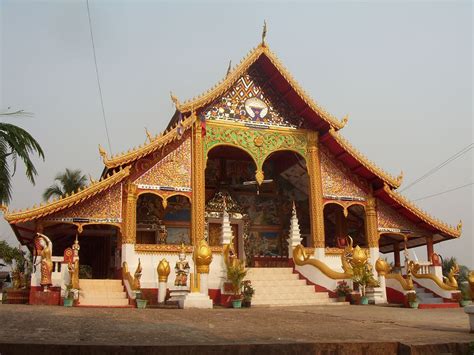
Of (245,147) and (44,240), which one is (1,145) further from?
(245,147)

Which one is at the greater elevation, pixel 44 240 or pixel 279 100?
pixel 279 100

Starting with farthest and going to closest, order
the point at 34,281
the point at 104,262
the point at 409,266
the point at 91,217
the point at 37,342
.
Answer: the point at 104,262
the point at 409,266
the point at 91,217
the point at 34,281
the point at 37,342

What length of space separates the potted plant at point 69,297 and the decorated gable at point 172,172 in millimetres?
3206

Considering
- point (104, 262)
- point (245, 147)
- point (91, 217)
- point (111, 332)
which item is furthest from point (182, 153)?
point (111, 332)

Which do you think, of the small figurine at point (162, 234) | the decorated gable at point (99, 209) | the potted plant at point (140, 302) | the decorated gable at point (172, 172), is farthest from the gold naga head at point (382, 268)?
the decorated gable at point (99, 209)

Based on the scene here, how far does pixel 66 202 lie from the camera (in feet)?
38.3

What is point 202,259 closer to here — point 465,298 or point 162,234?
point 162,234

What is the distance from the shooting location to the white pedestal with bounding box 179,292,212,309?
10070 millimetres

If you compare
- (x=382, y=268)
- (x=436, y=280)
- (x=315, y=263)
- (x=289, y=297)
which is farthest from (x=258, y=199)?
(x=436, y=280)

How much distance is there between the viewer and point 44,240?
11289 millimetres

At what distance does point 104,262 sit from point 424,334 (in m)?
13.1

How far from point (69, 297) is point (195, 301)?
8.24ft

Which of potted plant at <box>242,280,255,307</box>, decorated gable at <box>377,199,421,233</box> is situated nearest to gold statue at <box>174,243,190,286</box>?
potted plant at <box>242,280,255,307</box>

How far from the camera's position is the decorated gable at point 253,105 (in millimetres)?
14047
